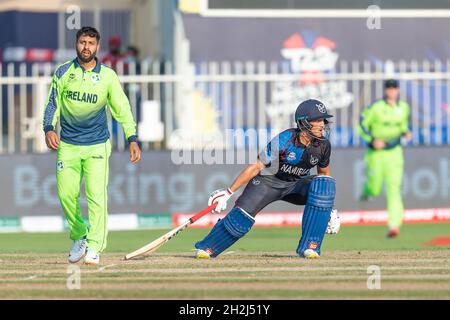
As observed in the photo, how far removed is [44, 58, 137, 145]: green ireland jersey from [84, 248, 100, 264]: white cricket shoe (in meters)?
1.12

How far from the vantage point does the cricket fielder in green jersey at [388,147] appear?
20.4m

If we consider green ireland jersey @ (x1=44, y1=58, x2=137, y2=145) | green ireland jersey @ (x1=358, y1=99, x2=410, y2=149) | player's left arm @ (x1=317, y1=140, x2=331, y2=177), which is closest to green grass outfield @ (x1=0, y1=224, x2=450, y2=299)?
player's left arm @ (x1=317, y1=140, x2=331, y2=177)

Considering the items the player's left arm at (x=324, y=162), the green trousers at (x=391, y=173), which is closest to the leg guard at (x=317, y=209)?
the player's left arm at (x=324, y=162)

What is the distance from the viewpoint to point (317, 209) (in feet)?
48.7

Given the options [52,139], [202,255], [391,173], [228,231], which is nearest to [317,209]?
[228,231]

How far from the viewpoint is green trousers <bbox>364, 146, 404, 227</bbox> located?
20.4m

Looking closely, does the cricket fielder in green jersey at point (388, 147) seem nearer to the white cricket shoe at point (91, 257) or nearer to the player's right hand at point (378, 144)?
the player's right hand at point (378, 144)

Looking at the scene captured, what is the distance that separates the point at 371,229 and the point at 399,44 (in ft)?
19.5

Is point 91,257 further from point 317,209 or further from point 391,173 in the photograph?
point 391,173

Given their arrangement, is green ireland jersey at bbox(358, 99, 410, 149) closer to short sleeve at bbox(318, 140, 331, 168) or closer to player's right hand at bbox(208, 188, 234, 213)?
short sleeve at bbox(318, 140, 331, 168)

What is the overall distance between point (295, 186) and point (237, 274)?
79.9 inches

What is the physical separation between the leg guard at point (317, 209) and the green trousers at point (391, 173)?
5.53 metres

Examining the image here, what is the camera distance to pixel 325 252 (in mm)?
16016

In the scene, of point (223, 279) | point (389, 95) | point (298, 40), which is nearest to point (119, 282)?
point (223, 279)
